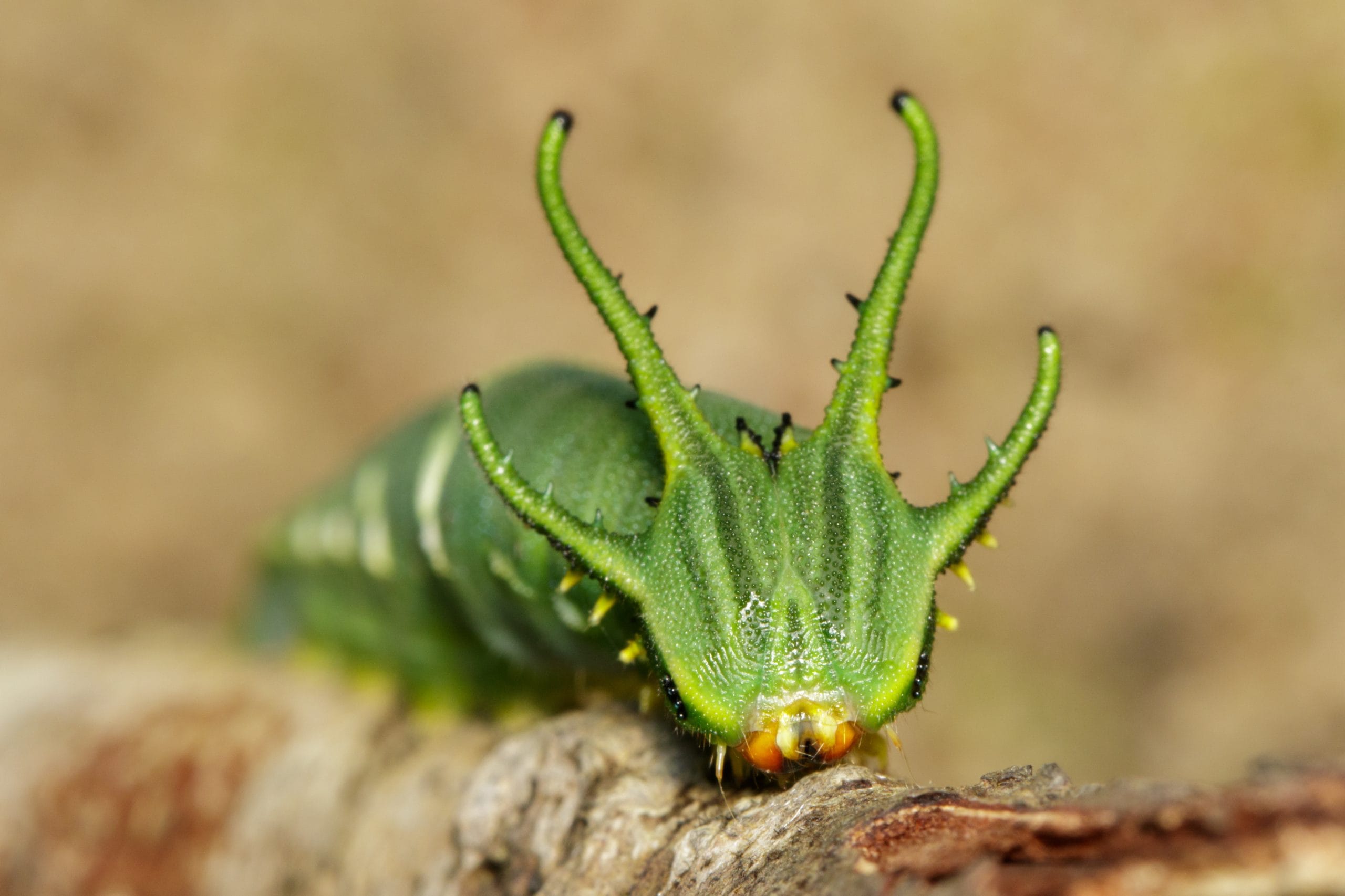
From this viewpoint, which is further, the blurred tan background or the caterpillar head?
the blurred tan background

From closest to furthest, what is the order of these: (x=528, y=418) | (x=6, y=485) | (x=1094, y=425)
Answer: (x=528, y=418)
(x=1094, y=425)
(x=6, y=485)

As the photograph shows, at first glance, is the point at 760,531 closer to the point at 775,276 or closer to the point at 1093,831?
the point at 1093,831

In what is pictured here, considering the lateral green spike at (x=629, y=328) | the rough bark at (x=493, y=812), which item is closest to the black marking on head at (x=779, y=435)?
the lateral green spike at (x=629, y=328)

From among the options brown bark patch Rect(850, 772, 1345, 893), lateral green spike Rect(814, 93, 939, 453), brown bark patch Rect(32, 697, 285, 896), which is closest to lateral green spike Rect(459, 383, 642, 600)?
lateral green spike Rect(814, 93, 939, 453)

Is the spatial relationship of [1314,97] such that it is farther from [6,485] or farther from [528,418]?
[6,485]

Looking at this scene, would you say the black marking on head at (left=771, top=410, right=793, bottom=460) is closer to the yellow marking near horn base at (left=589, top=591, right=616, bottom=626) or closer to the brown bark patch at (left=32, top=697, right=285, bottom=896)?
the yellow marking near horn base at (left=589, top=591, right=616, bottom=626)

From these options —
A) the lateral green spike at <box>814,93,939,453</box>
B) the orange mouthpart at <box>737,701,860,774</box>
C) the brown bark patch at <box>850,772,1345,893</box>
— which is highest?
the lateral green spike at <box>814,93,939,453</box>

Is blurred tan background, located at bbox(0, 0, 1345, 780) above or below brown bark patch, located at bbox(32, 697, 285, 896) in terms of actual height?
above

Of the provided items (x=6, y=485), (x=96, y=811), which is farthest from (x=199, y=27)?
(x=96, y=811)
